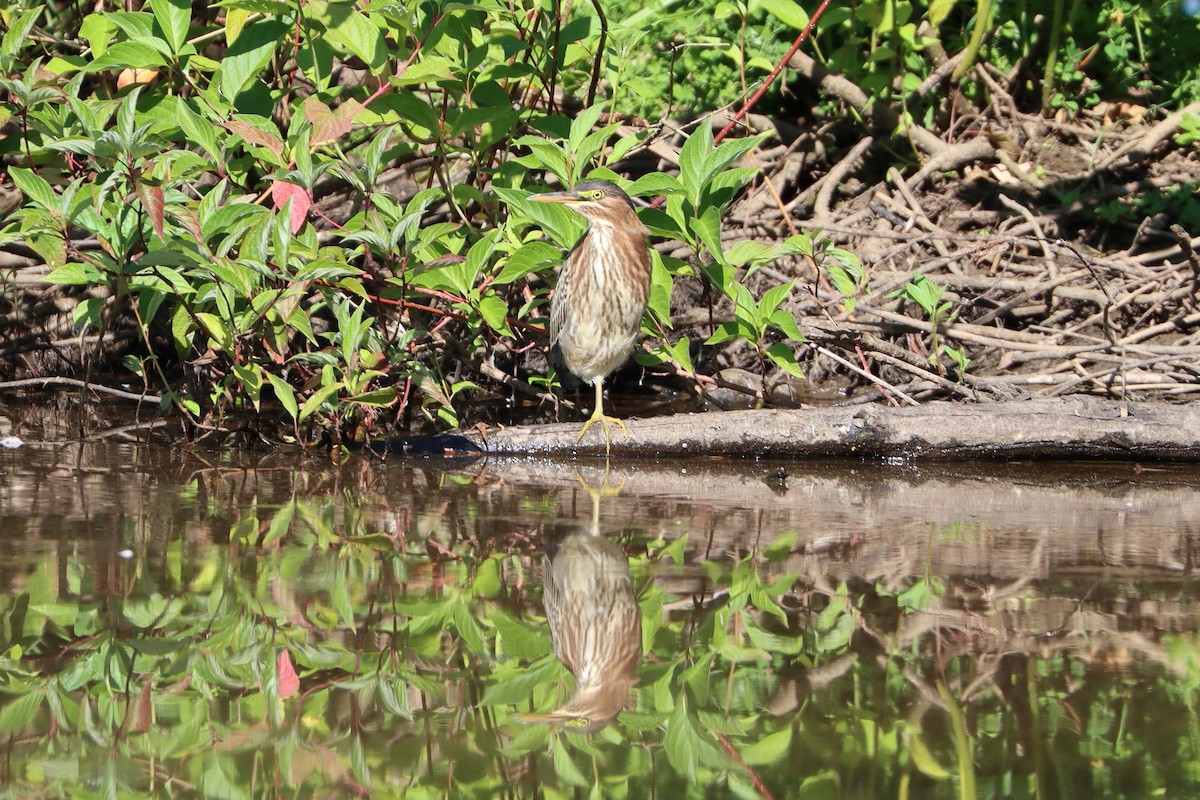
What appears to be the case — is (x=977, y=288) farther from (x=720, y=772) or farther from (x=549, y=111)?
(x=720, y=772)

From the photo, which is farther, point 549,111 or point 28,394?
point 28,394

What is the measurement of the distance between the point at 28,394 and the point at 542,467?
2.79m

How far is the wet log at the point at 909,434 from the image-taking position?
4766 millimetres

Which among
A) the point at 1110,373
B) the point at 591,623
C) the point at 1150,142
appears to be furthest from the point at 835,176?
the point at 591,623

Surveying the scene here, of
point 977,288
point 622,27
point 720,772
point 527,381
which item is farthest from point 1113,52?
point 720,772

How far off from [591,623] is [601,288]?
7.89 feet

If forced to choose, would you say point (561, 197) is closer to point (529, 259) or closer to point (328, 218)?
point (529, 259)

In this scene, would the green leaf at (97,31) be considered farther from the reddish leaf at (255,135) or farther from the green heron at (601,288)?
the green heron at (601,288)

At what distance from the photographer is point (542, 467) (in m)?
4.95

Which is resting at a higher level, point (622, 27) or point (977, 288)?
point (622, 27)

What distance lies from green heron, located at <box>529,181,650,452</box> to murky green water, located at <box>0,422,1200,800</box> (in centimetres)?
97

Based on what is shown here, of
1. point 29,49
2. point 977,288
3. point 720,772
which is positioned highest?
point 29,49

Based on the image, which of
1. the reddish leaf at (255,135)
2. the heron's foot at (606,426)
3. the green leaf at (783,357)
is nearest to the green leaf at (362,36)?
the reddish leaf at (255,135)

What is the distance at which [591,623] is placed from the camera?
9.88 ft
